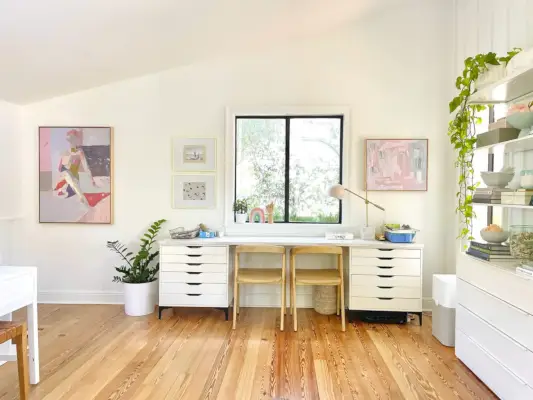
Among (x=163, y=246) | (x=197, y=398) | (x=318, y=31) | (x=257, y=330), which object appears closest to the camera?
(x=197, y=398)

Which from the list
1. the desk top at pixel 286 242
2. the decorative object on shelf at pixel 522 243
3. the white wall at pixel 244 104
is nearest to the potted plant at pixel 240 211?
the white wall at pixel 244 104

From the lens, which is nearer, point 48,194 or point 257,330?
point 257,330

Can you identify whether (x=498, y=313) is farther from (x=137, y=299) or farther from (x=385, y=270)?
(x=137, y=299)

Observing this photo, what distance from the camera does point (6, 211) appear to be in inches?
156

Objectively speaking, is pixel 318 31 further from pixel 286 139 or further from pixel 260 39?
pixel 286 139

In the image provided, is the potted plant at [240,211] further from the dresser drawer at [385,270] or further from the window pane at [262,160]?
the dresser drawer at [385,270]

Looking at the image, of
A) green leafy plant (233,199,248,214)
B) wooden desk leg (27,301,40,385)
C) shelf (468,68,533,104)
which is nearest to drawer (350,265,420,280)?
green leafy plant (233,199,248,214)

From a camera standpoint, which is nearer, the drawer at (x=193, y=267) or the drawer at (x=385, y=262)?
the drawer at (x=385, y=262)

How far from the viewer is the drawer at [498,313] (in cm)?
208

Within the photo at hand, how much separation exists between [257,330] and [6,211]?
9.24 ft

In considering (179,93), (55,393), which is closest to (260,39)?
(179,93)

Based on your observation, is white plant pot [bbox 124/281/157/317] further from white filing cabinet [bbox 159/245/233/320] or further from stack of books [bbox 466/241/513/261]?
stack of books [bbox 466/241/513/261]

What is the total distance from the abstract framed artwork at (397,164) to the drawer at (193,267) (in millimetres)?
1774

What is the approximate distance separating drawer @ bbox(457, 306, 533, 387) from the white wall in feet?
4.61
